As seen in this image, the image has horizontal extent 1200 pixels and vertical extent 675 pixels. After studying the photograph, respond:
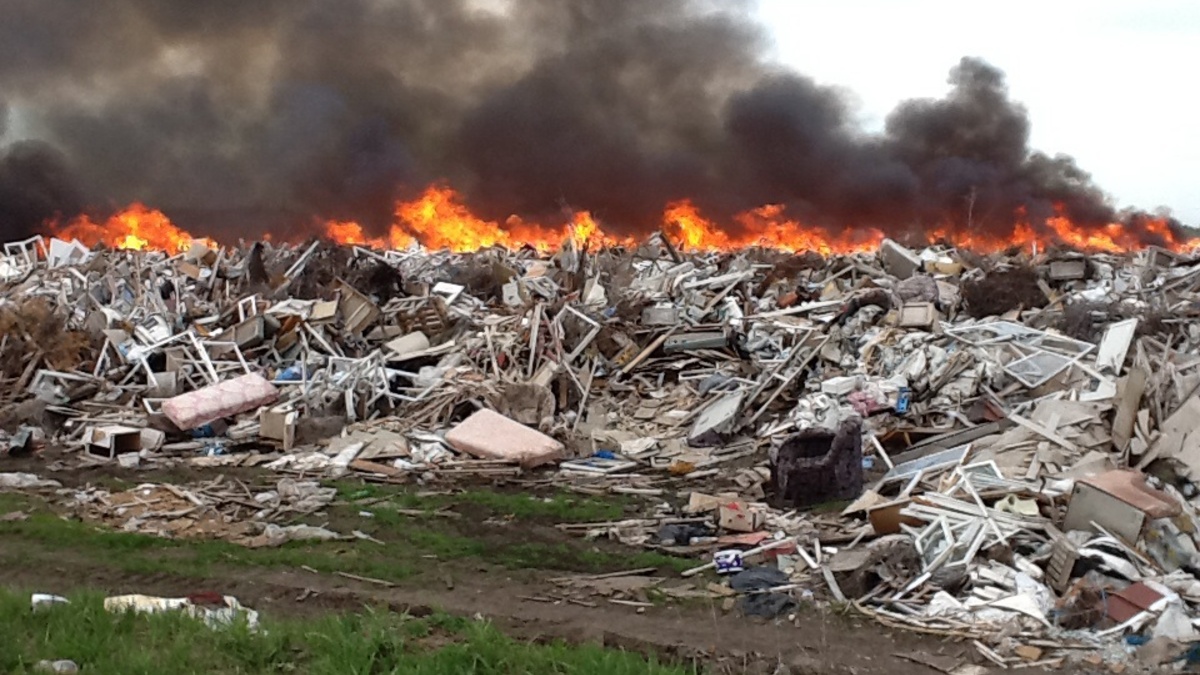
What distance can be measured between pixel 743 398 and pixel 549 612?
22.8ft

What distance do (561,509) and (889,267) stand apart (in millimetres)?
11263

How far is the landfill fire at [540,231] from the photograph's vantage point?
103 feet

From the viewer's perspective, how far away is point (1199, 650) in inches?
225

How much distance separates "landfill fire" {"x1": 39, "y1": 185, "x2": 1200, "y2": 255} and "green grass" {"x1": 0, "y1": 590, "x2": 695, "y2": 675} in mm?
25516

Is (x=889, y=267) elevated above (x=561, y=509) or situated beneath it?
elevated above

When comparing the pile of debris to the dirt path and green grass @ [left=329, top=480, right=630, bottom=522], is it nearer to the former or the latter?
green grass @ [left=329, top=480, right=630, bottom=522]

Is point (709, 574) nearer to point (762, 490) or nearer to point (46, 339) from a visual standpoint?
point (762, 490)

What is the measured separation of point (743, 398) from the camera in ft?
43.6

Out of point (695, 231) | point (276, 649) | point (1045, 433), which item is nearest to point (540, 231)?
point (695, 231)

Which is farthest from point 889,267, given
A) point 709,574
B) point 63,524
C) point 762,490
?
point 63,524

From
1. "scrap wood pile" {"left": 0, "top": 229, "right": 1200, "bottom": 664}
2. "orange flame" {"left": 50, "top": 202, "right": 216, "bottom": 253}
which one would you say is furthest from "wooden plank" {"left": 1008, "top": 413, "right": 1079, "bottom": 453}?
"orange flame" {"left": 50, "top": 202, "right": 216, "bottom": 253}

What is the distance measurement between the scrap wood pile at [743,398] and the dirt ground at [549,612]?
373 mm

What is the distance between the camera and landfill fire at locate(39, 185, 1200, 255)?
1235 inches

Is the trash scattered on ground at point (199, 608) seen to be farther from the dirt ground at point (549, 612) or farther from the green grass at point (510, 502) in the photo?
the green grass at point (510, 502)
